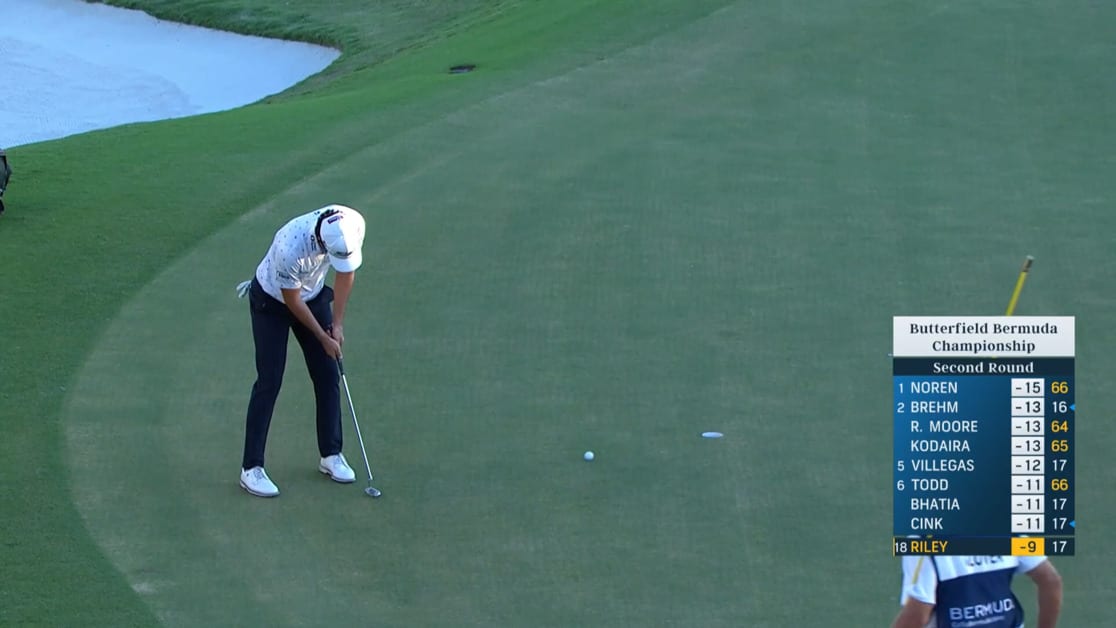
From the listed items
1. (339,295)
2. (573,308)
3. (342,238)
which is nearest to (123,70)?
(573,308)

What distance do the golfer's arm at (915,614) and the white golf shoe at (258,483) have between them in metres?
3.35

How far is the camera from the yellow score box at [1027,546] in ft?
14.6

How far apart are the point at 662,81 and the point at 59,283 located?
16.8 feet

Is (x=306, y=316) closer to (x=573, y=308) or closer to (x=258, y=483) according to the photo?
(x=258, y=483)

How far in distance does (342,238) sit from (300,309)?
0.38 m

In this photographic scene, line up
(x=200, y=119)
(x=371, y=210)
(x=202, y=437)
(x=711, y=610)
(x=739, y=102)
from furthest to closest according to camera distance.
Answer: (x=200, y=119) → (x=739, y=102) → (x=371, y=210) → (x=202, y=437) → (x=711, y=610)

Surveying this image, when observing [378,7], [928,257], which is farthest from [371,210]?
[378,7]

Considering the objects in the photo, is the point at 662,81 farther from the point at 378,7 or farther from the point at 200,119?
the point at 378,7

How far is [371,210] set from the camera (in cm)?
1017

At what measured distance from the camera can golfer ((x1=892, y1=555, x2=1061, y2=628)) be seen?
14.7ft

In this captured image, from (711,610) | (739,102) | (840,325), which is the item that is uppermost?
(739,102)

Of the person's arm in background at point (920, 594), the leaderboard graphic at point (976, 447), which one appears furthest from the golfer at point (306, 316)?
the person's arm in background at point (920, 594)

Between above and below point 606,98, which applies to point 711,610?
below

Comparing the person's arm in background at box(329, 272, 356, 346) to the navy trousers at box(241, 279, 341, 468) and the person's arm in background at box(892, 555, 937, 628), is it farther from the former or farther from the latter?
the person's arm in background at box(892, 555, 937, 628)
